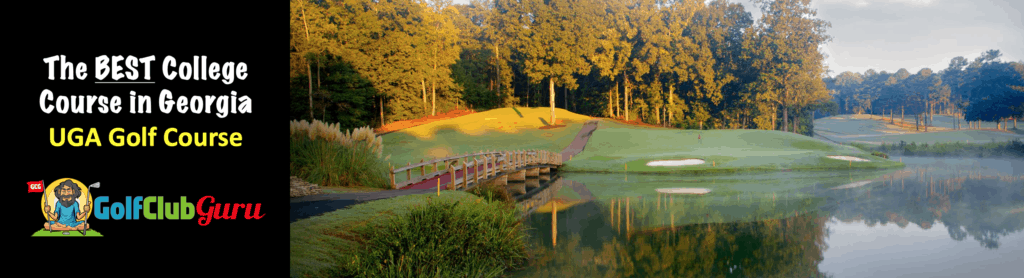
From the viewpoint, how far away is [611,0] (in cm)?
5912

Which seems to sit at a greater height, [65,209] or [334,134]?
Result: [334,134]

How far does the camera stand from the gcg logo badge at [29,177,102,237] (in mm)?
4102

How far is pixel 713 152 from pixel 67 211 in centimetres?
3629

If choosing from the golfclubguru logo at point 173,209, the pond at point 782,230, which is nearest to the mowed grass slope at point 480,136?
the pond at point 782,230

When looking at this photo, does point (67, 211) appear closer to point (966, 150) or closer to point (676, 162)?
point (676, 162)

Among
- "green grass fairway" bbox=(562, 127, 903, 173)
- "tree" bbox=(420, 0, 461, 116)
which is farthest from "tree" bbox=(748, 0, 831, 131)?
"tree" bbox=(420, 0, 461, 116)

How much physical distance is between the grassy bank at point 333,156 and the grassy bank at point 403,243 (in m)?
3.47

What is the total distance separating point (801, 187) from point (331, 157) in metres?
19.9

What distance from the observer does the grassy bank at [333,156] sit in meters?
13.7

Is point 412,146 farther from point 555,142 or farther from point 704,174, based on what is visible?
point 704,174

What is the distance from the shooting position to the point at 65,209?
13.5 ft

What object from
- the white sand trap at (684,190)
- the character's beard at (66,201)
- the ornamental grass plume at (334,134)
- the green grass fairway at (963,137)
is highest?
the ornamental grass plume at (334,134)

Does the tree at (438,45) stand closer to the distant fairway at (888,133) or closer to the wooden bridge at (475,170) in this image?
the wooden bridge at (475,170)

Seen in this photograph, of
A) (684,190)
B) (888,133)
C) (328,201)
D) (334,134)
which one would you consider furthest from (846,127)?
(328,201)
